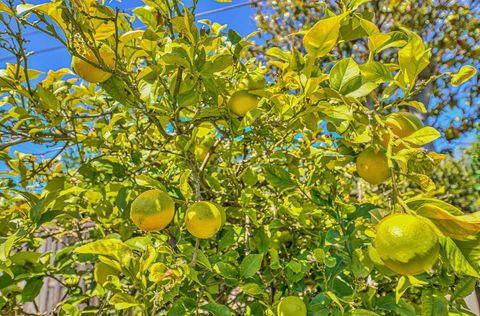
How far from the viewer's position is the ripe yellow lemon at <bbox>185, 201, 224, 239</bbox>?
703 mm

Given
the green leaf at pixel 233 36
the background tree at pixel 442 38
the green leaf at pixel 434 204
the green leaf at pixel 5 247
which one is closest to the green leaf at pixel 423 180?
the green leaf at pixel 434 204

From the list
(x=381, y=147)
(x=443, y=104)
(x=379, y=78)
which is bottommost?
(x=381, y=147)

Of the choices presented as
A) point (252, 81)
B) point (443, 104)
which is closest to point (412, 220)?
point (252, 81)

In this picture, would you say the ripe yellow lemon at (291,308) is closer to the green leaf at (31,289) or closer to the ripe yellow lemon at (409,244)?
the ripe yellow lemon at (409,244)

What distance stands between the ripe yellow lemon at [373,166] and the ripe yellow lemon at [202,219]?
287 millimetres

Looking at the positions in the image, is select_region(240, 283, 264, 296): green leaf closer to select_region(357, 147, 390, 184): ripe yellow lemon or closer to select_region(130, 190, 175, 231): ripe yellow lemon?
select_region(130, 190, 175, 231): ripe yellow lemon

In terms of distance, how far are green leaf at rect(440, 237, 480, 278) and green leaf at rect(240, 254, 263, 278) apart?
34 cm

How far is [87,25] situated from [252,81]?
354 mm

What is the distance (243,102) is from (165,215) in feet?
0.92

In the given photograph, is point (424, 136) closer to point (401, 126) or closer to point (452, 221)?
point (401, 126)

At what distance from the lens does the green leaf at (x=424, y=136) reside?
620 mm

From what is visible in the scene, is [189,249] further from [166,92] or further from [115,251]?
[166,92]

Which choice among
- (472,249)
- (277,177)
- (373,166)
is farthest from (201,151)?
(472,249)

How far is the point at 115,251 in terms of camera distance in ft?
2.17
